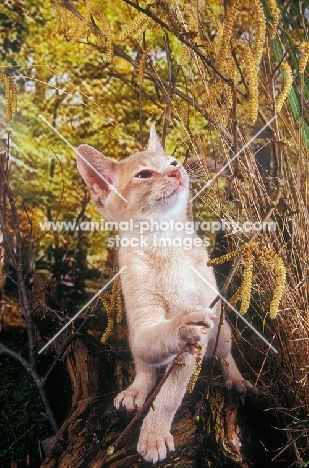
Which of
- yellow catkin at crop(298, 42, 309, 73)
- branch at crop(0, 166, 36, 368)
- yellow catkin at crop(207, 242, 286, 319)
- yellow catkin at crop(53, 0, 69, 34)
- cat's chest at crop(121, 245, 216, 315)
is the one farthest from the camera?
branch at crop(0, 166, 36, 368)

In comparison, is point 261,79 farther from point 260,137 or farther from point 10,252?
point 10,252

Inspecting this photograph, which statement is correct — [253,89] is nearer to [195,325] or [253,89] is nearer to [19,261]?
[195,325]

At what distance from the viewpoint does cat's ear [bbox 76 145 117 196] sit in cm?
140

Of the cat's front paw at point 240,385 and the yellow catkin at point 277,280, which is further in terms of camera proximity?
the cat's front paw at point 240,385

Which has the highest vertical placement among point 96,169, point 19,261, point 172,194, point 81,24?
point 81,24

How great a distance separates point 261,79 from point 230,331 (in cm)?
74

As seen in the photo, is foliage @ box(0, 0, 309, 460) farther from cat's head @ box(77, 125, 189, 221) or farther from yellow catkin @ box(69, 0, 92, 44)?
cat's head @ box(77, 125, 189, 221)

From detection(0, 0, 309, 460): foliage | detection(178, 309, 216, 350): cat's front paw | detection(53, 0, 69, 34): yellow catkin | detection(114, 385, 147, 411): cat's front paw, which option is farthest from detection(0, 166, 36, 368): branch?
detection(178, 309, 216, 350): cat's front paw

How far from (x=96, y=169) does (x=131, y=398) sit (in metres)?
0.65

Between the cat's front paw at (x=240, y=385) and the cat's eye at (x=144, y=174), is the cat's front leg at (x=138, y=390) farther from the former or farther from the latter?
the cat's eye at (x=144, y=174)

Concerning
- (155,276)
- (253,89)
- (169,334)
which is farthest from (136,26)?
(169,334)

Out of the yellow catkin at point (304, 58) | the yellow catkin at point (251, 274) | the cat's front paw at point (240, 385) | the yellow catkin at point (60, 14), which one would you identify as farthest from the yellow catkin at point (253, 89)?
the cat's front paw at point (240, 385)

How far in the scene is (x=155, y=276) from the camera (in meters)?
1.28

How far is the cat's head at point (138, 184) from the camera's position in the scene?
1.30 meters
